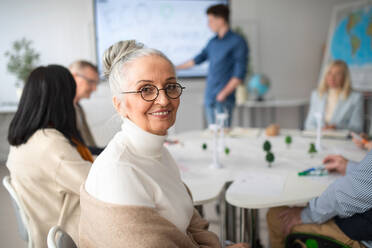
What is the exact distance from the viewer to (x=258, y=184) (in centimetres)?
133

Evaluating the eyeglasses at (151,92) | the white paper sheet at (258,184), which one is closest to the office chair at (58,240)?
the eyeglasses at (151,92)

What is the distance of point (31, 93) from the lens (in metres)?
1.19

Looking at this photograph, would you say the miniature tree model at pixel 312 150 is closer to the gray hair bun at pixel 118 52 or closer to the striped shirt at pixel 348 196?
the striped shirt at pixel 348 196

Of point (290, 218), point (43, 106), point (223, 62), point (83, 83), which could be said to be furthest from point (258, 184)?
point (223, 62)

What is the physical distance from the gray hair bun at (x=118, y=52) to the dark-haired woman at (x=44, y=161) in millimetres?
474

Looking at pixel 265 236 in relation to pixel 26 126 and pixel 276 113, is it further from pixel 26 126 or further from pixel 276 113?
pixel 276 113

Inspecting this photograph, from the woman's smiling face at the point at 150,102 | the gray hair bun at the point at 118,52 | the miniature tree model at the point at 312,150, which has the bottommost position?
the miniature tree model at the point at 312,150

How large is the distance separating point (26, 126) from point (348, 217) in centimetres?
127

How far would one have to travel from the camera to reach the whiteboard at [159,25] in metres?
3.77

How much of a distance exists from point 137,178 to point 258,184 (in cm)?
73

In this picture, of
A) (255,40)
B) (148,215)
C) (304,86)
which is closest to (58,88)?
(148,215)

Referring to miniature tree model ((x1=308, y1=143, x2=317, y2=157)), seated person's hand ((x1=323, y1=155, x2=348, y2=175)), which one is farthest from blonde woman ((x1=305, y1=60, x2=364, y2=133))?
seated person's hand ((x1=323, y1=155, x2=348, y2=175))

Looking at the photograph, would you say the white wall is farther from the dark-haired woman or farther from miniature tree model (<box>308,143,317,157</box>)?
the dark-haired woman

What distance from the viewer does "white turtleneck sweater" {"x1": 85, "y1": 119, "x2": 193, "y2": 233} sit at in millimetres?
740
